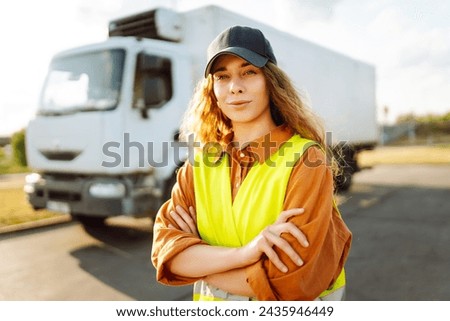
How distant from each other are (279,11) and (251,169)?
5.83 feet

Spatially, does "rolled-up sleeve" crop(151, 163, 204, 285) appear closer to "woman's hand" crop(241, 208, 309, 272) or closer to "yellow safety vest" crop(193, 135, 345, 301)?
"yellow safety vest" crop(193, 135, 345, 301)

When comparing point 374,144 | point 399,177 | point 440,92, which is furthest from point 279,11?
Answer: point 399,177

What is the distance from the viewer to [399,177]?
394 inches

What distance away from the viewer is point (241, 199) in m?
1.17

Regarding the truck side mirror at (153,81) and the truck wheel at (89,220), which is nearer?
the truck side mirror at (153,81)

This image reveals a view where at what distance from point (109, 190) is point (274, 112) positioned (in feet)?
9.30

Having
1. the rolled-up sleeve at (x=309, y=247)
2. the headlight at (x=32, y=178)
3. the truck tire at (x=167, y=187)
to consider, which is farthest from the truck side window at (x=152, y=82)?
the rolled-up sleeve at (x=309, y=247)

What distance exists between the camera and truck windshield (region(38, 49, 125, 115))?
3.90 meters

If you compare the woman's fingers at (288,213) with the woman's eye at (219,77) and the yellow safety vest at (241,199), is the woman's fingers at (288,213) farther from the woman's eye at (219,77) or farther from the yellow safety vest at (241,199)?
the woman's eye at (219,77)

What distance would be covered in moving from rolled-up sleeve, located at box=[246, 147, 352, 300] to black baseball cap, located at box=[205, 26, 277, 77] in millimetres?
304

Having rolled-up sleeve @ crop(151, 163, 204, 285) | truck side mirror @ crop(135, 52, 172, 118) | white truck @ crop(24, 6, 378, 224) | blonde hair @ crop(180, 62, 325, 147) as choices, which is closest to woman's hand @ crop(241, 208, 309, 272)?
rolled-up sleeve @ crop(151, 163, 204, 285)

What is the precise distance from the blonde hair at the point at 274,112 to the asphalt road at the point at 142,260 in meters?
1.78

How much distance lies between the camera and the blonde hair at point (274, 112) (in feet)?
4.03
